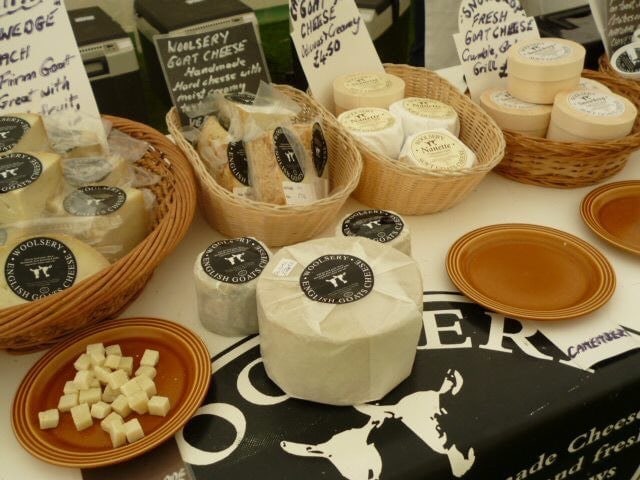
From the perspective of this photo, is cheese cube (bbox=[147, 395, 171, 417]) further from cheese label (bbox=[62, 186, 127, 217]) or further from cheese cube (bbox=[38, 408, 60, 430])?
cheese label (bbox=[62, 186, 127, 217])

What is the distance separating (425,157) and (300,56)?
0.40 m

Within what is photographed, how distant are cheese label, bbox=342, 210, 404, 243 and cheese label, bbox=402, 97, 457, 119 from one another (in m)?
0.34

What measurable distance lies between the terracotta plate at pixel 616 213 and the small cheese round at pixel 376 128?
0.43m

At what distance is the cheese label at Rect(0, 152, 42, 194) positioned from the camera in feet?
3.42

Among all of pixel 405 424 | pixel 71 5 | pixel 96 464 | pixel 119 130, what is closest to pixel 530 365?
pixel 405 424

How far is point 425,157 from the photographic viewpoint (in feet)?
4.12

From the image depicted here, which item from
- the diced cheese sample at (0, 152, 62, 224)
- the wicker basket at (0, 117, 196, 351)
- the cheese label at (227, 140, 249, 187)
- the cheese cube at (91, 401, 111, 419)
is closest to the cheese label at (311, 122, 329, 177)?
the cheese label at (227, 140, 249, 187)

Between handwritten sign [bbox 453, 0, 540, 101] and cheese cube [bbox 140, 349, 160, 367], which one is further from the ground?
handwritten sign [bbox 453, 0, 540, 101]

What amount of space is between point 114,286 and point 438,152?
70 cm

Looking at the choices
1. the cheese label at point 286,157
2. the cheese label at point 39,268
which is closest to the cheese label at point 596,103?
the cheese label at point 286,157

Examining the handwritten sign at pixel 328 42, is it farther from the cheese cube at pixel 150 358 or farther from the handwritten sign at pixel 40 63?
the cheese cube at pixel 150 358

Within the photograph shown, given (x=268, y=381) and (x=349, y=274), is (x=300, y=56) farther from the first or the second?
(x=268, y=381)

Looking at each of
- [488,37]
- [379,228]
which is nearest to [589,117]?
[488,37]

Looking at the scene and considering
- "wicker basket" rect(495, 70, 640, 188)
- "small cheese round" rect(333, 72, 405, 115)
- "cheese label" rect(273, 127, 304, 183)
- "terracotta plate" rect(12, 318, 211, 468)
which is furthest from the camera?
"small cheese round" rect(333, 72, 405, 115)
